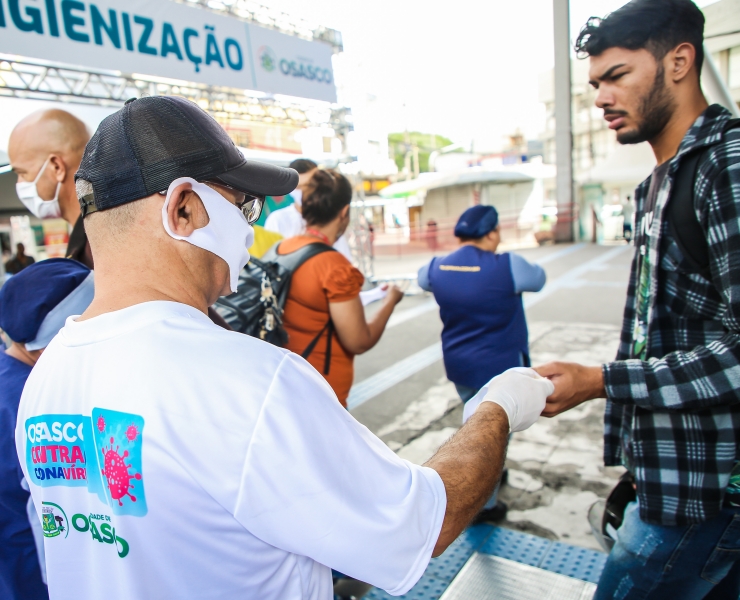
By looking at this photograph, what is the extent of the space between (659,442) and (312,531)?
1032 mm

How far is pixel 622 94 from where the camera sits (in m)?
1.44

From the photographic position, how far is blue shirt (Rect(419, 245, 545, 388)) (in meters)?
2.83

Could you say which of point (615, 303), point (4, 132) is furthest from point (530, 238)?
point (4, 132)

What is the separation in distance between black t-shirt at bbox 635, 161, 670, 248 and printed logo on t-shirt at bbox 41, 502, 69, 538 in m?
1.53

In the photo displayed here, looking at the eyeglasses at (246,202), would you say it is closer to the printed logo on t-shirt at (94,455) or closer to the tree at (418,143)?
the printed logo on t-shirt at (94,455)

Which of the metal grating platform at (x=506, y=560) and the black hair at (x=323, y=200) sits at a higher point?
the black hair at (x=323, y=200)

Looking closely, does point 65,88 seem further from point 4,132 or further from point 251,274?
point 251,274

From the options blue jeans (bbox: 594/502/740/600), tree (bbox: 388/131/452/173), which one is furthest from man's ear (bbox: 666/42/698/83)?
tree (bbox: 388/131/452/173)

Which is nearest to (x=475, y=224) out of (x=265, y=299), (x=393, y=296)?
(x=393, y=296)

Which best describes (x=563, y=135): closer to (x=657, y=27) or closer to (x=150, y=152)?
(x=657, y=27)

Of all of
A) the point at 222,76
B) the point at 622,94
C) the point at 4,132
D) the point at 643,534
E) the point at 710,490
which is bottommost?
the point at 643,534

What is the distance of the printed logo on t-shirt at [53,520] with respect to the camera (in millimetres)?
867

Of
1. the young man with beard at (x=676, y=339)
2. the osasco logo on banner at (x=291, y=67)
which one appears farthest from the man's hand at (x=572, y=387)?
the osasco logo on banner at (x=291, y=67)

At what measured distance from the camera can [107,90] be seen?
5.94m
